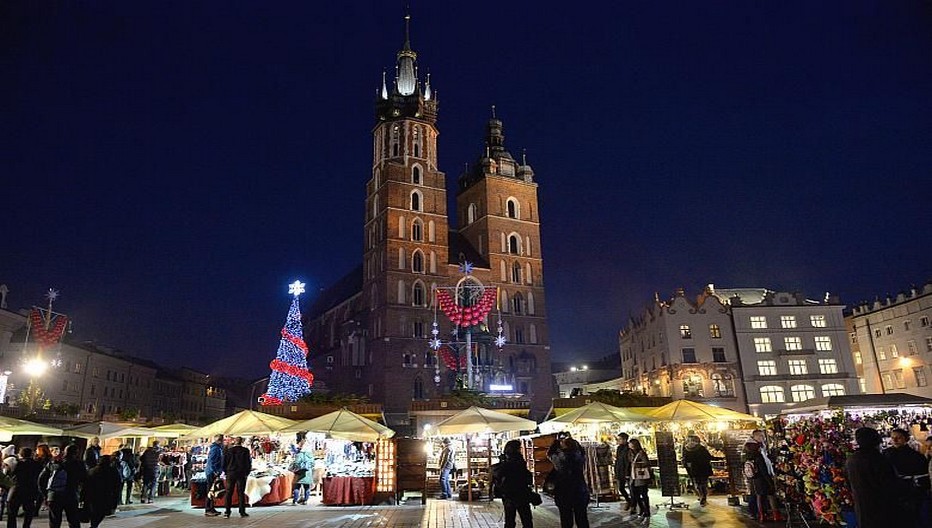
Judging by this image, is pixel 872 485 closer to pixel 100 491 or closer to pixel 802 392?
pixel 100 491

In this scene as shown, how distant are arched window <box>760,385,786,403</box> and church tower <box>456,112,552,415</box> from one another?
18.5 meters

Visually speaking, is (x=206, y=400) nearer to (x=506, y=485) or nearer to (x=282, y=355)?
(x=282, y=355)

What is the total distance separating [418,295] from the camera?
193 feet

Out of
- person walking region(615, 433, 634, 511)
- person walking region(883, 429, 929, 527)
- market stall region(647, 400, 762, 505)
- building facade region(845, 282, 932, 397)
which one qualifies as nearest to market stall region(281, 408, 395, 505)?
person walking region(615, 433, 634, 511)

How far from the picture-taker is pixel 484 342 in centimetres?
5069

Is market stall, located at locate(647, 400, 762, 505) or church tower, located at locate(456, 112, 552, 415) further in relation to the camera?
church tower, located at locate(456, 112, 552, 415)

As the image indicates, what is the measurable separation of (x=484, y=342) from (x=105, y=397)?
4292 centimetres

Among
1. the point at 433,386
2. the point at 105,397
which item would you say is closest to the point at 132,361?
the point at 105,397

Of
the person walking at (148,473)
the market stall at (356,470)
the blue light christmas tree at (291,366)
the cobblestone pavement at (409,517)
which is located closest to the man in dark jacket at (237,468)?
the cobblestone pavement at (409,517)

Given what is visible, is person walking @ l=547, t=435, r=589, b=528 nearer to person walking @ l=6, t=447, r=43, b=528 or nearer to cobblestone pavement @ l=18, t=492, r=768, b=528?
cobblestone pavement @ l=18, t=492, r=768, b=528

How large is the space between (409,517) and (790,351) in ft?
158

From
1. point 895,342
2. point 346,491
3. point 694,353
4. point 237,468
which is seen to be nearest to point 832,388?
point 895,342

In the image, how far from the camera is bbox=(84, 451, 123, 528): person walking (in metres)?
11.7

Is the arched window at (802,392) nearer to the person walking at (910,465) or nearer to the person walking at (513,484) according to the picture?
the person walking at (910,465)
